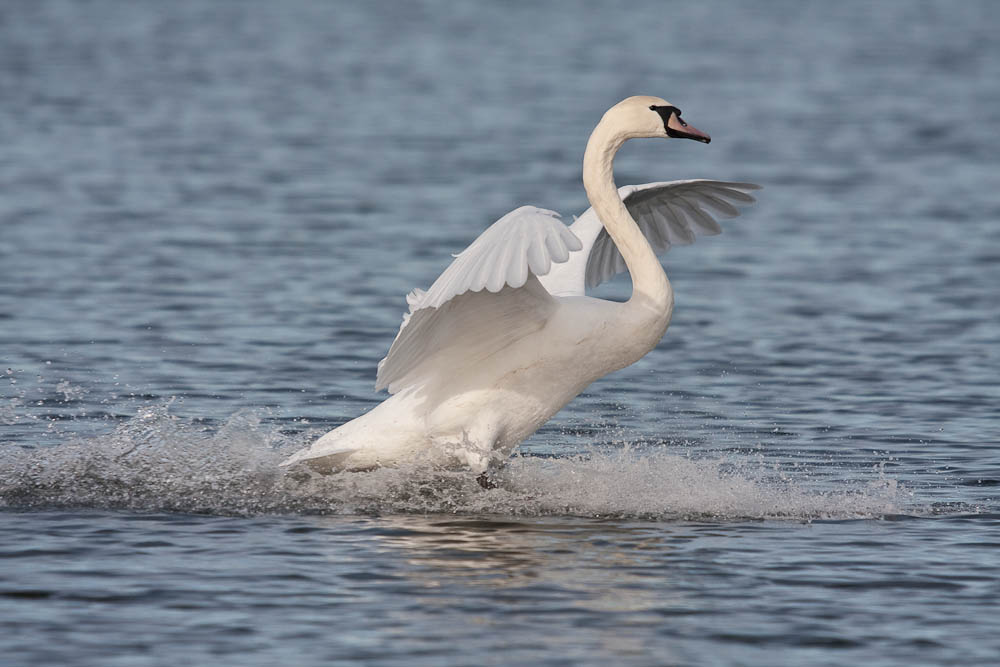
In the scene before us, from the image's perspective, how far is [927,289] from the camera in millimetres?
16891

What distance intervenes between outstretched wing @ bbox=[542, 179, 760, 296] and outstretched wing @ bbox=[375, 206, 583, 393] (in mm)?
1203

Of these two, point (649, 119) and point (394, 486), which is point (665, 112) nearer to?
point (649, 119)

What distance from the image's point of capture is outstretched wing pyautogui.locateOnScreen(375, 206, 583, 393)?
801 cm

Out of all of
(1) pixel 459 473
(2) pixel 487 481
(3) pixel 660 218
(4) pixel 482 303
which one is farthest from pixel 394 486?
(3) pixel 660 218

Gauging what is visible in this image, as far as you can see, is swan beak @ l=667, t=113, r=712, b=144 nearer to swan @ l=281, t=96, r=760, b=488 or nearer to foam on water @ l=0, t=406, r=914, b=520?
swan @ l=281, t=96, r=760, b=488

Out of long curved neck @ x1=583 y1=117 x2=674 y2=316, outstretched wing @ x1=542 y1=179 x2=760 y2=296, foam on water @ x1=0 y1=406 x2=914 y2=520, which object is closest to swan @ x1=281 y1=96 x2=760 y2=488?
long curved neck @ x1=583 y1=117 x2=674 y2=316

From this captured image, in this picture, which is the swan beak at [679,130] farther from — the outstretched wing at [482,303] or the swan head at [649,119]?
the outstretched wing at [482,303]

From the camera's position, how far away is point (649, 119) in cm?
956

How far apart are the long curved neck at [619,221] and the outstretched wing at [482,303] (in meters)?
0.48

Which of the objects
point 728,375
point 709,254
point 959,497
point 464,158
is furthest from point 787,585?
point 464,158

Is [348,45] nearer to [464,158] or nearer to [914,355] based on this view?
[464,158]

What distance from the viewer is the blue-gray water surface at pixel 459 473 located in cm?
768

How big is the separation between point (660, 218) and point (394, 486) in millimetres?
2638

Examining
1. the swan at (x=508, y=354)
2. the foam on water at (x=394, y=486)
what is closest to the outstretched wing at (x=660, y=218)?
the swan at (x=508, y=354)
